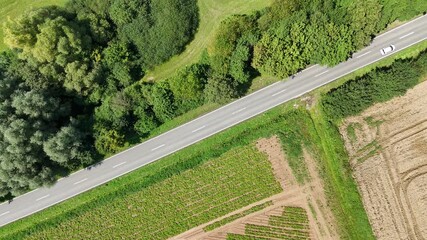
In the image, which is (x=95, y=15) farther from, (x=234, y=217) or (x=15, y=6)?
(x=234, y=217)

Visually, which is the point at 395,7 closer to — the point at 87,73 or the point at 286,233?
the point at 286,233

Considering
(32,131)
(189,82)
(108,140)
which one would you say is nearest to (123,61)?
(189,82)

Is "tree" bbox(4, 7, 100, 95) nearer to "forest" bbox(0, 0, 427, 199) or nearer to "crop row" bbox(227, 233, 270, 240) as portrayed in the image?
"forest" bbox(0, 0, 427, 199)

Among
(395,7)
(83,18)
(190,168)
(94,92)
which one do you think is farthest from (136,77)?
(395,7)

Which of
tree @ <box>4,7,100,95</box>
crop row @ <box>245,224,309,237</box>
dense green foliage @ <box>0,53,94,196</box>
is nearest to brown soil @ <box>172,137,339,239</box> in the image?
crop row @ <box>245,224,309,237</box>

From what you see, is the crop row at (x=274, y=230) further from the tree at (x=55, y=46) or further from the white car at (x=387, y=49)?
the tree at (x=55, y=46)
